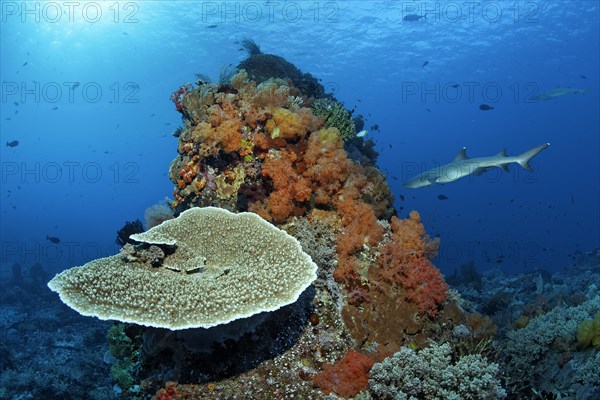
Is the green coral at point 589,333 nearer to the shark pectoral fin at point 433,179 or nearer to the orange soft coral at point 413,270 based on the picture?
the orange soft coral at point 413,270

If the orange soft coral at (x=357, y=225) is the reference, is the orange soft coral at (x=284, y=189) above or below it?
above

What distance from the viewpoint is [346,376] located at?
14.2ft

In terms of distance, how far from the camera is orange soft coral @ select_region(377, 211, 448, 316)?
5.40 metres

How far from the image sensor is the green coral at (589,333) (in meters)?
5.24

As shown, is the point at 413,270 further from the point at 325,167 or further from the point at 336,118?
the point at 336,118

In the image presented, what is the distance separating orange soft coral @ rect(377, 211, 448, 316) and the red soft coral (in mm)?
1355

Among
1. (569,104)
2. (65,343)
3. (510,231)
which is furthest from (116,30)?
(569,104)

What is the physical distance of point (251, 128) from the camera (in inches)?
273

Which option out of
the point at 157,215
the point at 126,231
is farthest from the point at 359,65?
the point at 157,215

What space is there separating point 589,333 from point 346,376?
12.3ft

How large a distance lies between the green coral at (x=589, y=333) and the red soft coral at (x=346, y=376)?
3370mm

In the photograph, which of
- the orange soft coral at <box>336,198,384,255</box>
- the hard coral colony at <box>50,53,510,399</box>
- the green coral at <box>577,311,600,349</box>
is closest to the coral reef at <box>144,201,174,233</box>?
the hard coral colony at <box>50,53,510,399</box>

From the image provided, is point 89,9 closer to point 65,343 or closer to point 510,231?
point 65,343

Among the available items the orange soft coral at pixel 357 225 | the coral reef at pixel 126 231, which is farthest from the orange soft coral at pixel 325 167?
the coral reef at pixel 126 231
